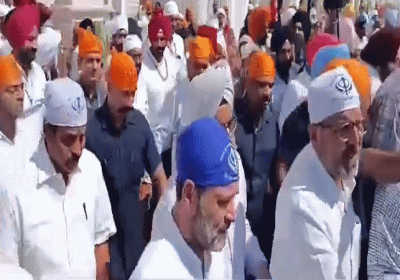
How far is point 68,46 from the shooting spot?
903 cm

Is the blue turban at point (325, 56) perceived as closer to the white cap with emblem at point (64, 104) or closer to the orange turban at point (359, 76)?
the orange turban at point (359, 76)

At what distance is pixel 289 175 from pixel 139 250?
2.55 m

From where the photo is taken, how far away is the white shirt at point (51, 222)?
13.0 ft

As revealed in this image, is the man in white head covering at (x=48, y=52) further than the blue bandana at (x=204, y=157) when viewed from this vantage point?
Yes

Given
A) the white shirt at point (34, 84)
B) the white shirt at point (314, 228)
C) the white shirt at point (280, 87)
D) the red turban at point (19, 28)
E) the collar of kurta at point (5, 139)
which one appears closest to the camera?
the white shirt at point (314, 228)

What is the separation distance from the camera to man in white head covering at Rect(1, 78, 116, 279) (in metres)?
3.98

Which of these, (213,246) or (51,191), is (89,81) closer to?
(51,191)

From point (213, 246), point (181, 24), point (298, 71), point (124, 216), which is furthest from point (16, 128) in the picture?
point (181, 24)

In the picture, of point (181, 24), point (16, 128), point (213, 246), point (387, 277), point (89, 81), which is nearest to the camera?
point (213, 246)

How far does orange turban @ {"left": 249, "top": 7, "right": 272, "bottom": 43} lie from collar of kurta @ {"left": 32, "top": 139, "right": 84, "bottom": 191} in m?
6.99

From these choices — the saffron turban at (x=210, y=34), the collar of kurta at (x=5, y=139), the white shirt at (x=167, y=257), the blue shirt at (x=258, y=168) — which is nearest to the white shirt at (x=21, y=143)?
the collar of kurta at (x=5, y=139)

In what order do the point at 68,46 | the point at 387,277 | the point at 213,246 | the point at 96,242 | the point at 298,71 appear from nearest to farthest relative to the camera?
the point at 213,246, the point at 387,277, the point at 96,242, the point at 298,71, the point at 68,46

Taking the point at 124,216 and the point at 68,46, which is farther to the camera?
the point at 68,46

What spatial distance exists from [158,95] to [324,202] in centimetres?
464
